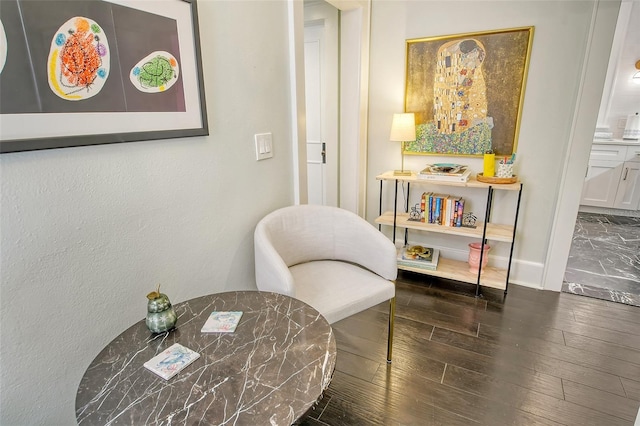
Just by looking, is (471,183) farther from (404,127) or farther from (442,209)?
(404,127)

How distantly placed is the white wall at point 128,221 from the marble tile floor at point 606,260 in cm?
257

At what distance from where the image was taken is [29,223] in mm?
922

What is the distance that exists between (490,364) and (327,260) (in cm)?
105

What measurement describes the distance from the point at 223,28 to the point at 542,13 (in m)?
2.12

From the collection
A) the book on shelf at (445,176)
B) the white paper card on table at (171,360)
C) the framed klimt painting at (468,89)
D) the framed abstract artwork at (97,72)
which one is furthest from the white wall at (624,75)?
the white paper card on table at (171,360)

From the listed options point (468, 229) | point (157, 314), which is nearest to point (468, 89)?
point (468, 229)

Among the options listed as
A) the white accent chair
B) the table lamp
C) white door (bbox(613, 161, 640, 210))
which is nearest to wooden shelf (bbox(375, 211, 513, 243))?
the table lamp

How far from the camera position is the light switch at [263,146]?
1733mm

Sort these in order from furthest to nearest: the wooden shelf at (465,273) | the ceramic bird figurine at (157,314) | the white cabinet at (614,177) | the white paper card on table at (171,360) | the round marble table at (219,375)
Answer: the white cabinet at (614,177) → the wooden shelf at (465,273) → the ceramic bird figurine at (157,314) → the white paper card on table at (171,360) → the round marble table at (219,375)

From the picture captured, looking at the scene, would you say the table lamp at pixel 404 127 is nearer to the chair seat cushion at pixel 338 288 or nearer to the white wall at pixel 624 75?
the chair seat cushion at pixel 338 288

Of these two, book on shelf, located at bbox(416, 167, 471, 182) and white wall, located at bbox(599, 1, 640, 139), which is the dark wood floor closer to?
book on shelf, located at bbox(416, 167, 471, 182)

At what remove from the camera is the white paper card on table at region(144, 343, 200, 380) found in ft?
3.10

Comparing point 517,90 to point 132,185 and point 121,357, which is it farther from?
point 121,357

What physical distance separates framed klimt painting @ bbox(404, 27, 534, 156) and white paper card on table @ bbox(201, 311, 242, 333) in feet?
7.10
